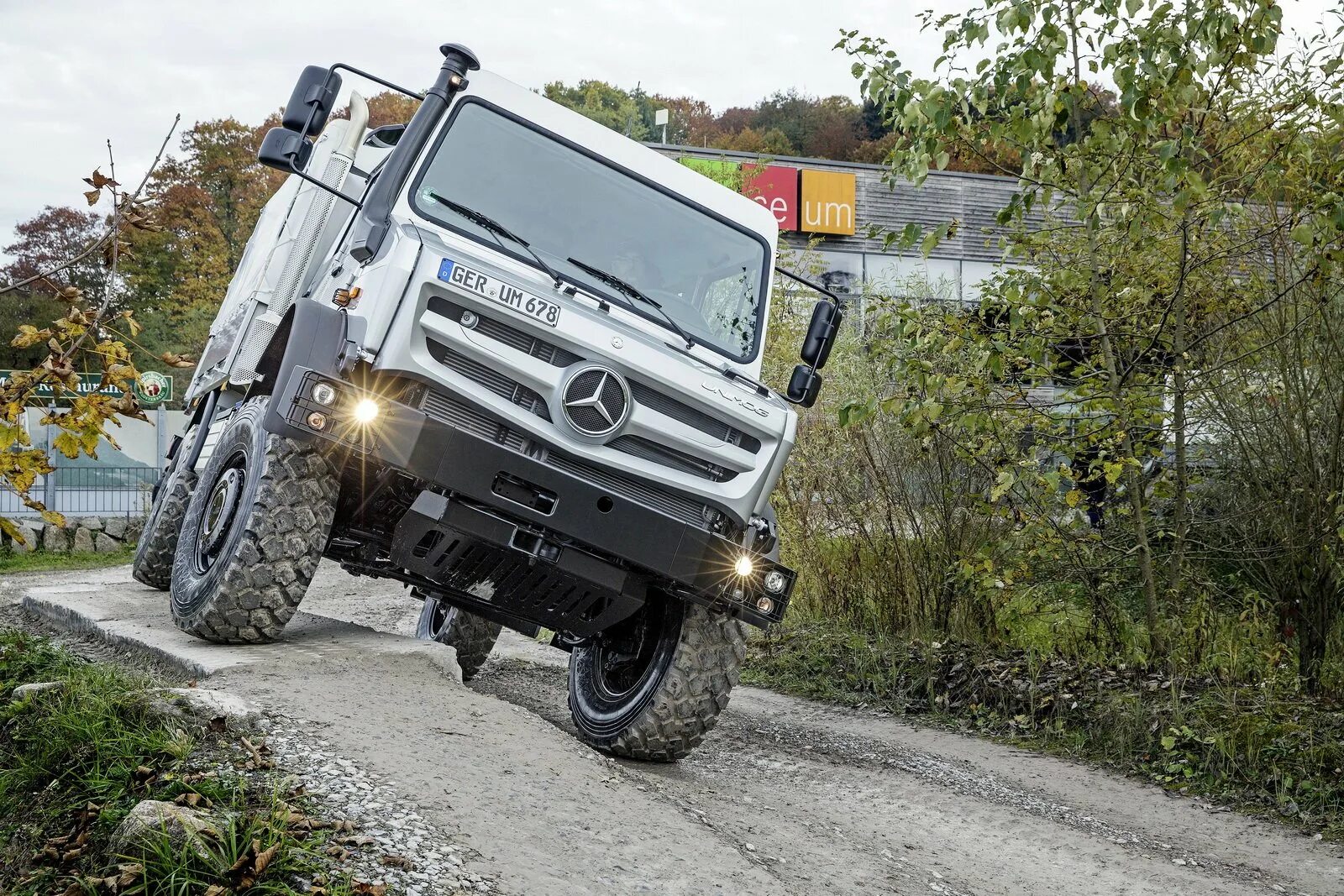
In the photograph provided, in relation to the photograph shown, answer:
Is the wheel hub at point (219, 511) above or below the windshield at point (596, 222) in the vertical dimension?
below

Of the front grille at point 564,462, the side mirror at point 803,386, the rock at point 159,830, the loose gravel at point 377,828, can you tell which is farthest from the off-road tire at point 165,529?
the rock at point 159,830

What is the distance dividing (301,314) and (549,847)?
8.63 feet

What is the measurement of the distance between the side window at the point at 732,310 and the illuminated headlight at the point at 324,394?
1.95m

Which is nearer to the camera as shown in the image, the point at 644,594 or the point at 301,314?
the point at 301,314

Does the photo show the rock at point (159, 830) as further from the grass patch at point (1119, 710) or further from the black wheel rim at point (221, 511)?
the grass patch at point (1119, 710)

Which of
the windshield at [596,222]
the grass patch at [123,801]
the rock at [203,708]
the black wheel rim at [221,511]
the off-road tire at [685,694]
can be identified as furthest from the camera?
the off-road tire at [685,694]

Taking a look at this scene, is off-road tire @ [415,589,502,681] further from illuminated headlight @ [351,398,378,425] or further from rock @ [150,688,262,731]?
rock @ [150,688,262,731]

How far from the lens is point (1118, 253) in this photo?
733 centimetres

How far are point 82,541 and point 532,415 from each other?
15.9 metres

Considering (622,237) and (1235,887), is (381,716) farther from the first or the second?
(1235,887)

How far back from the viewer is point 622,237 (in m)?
5.91

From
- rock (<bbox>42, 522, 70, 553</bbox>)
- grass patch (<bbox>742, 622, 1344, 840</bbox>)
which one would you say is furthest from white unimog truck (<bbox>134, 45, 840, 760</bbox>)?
rock (<bbox>42, 522, 70, 553</bbox>)

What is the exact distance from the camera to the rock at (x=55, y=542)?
18152 mm

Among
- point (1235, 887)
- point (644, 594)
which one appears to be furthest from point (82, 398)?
point (1235, 887)
